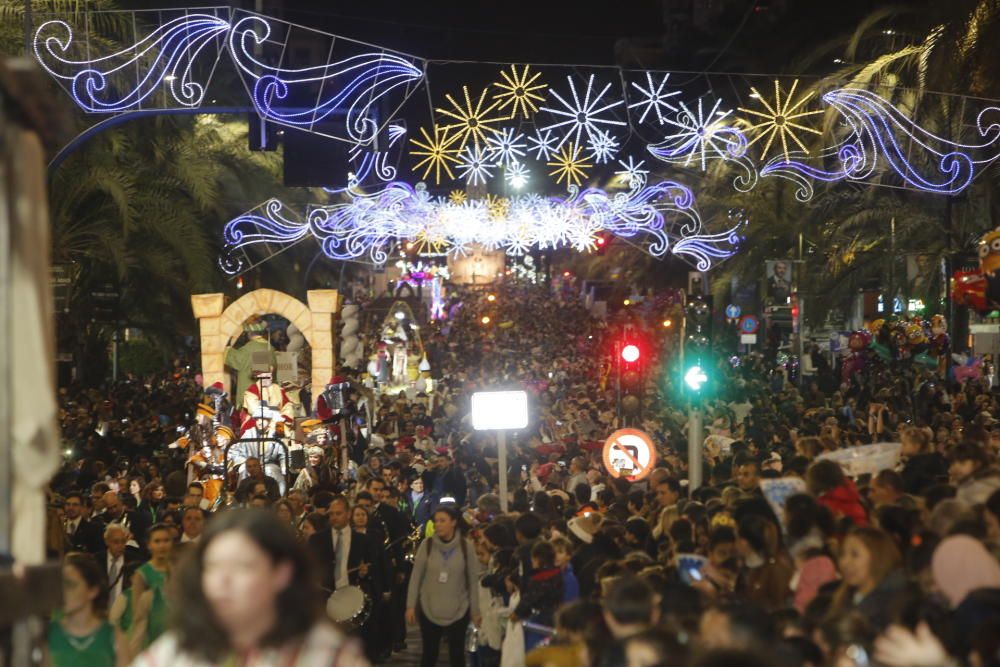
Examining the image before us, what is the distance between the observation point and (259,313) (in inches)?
1050

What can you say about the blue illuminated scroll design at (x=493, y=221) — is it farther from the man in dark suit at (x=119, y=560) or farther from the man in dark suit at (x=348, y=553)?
the man in dark suit at (x=119, y=560)

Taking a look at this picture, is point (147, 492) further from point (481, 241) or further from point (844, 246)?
point (844, 246)

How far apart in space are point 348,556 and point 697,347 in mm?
5440

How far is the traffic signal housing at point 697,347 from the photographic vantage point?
619 inches

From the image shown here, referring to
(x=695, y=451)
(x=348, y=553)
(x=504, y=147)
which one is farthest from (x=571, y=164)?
(x=348, y=553)

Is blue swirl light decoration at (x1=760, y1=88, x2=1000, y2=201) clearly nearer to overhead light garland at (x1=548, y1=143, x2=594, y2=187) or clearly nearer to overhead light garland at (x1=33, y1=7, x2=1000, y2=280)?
overhead light garland at (x1=33, y1=7, x2=1000, y2=280)

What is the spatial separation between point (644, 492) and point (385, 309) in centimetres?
3548

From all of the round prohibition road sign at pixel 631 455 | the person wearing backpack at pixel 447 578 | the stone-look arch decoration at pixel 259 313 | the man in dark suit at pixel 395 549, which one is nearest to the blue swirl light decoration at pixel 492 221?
the stone-look arch decoration at pixel 259 313

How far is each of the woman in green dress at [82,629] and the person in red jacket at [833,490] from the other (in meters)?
3.91

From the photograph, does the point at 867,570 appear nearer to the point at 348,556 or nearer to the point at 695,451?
the point at 348,556

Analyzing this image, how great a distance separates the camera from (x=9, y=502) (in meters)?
4.88

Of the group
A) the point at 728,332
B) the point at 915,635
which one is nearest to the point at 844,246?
the point at 728,332

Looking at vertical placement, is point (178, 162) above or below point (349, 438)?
above

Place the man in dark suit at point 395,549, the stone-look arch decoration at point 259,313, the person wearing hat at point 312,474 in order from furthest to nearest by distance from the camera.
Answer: the stone-look arch decoration at point 259,313
the person wearing hat at point 312,474
the man in dark suit at point 395,549
